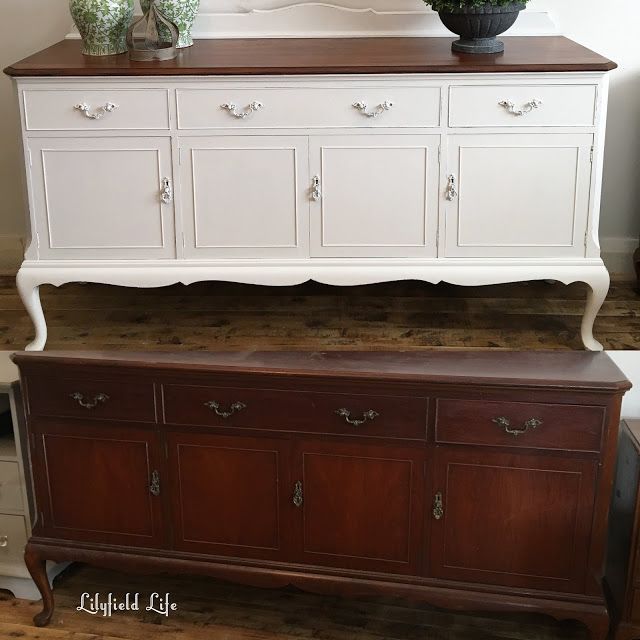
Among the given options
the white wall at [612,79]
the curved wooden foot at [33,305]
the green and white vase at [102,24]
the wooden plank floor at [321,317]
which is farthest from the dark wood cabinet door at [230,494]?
the white wall at [612,79]

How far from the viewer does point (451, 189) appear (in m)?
2.75

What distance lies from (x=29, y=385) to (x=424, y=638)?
1177 millimetres

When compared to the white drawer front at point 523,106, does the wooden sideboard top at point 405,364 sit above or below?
below

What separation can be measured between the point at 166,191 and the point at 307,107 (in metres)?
0.46

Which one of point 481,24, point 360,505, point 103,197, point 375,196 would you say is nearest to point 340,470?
point 360,505

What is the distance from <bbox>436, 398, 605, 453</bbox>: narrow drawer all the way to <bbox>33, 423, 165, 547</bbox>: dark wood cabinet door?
734mm

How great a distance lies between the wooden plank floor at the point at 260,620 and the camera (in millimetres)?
2525

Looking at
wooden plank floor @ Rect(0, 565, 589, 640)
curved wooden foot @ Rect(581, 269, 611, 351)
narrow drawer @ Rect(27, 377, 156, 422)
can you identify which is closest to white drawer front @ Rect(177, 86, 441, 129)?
curved wooden foot @ Rect(581, 269, 611, 351)

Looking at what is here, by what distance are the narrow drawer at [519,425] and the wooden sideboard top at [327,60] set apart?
3.12 feet

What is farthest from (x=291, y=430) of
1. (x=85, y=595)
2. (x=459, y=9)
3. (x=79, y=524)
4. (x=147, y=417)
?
(x=459, y=9)

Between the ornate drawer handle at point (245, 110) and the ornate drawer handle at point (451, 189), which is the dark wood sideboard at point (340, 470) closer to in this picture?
the ornate drawer handle at point (451, 189)

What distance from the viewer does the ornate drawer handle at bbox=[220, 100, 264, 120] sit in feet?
8.90

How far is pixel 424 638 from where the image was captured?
2.51 meters

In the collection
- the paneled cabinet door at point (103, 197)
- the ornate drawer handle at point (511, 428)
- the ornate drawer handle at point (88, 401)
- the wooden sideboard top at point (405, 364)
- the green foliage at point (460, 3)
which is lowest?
the ornate drawer handle at point (88, 401)
